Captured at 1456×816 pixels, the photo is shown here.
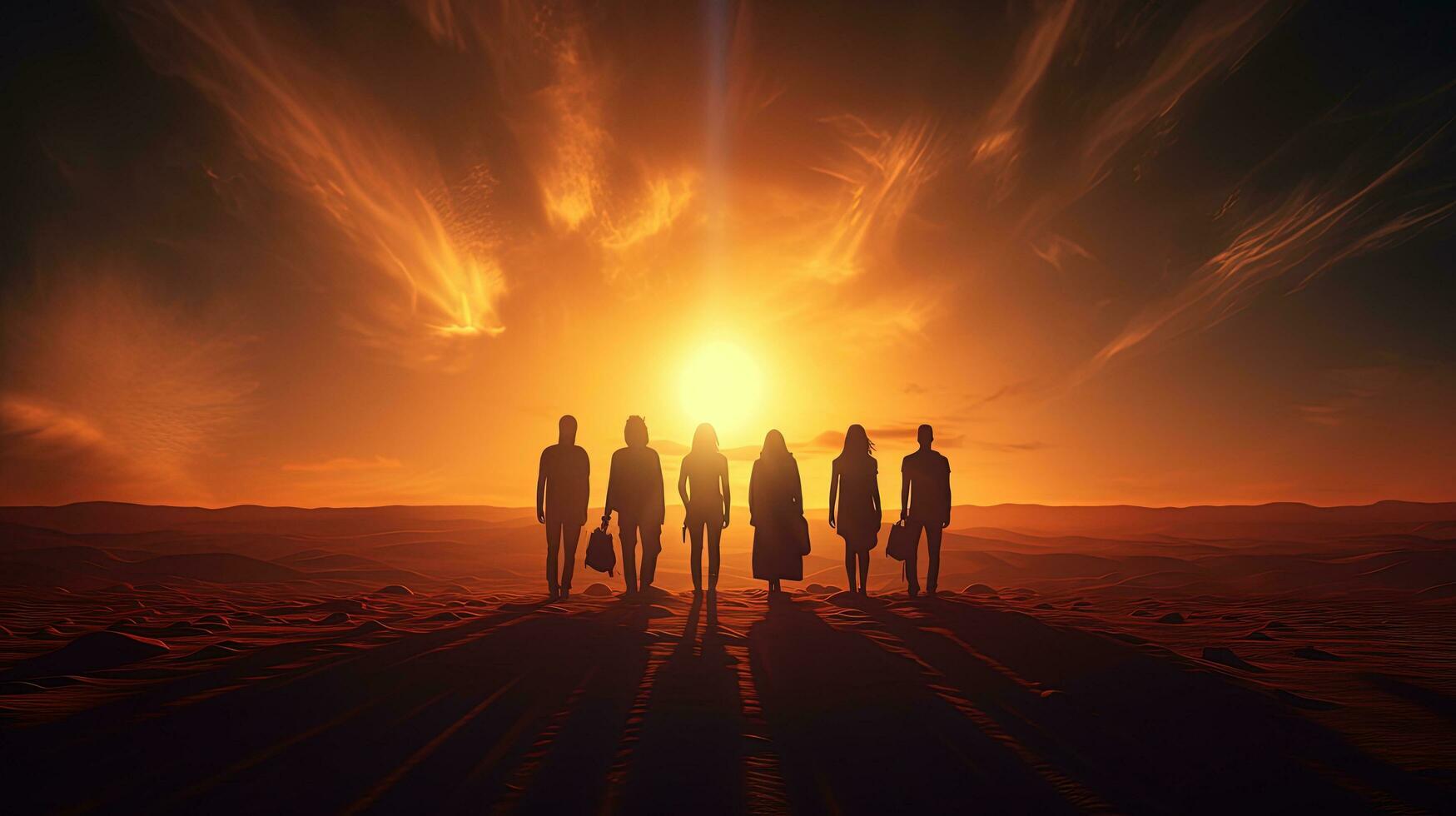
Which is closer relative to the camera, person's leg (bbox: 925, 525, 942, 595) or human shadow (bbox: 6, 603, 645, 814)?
human shadow (bbox: 6, 603, 645, 814)

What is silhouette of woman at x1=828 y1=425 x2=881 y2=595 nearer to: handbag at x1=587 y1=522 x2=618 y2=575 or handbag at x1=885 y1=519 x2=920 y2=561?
handbag at x1=885 y1=519 x2=920 y2=561

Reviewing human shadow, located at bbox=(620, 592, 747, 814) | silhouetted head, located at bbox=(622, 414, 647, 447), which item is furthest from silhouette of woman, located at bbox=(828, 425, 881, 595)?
human shadow, located at bbox=(620, 592, 747, 814)

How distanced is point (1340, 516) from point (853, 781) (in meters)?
122

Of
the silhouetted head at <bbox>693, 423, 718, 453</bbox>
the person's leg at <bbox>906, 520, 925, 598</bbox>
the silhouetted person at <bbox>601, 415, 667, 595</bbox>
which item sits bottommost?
the person's leg at <bbox>906, 520, 925, 598</bbox>

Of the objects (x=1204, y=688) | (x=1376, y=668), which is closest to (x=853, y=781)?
(x=1204, y=688)

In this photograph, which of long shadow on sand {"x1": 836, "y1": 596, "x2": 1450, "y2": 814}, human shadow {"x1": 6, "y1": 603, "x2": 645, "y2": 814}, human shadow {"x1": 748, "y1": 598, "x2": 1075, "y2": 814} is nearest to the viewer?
human shadow {"x1": 6, "y1": 603, "x2": 645, "y2": 814}

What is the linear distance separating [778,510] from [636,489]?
229cm

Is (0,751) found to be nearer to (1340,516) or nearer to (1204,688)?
(1204,688)

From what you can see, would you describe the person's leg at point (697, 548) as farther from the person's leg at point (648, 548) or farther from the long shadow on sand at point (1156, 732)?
the long shadow on sand at point (1156, 732)

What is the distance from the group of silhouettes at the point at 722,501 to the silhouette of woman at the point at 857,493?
1 centimetres

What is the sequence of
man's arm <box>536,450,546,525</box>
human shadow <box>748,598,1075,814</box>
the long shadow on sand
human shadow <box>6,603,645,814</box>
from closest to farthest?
human shadow <box>6,603,645,814</box>
human shadow <box>748,598,1075,814</box>
the long shadow on sand
man's arm <box>536,450,546,525</box>

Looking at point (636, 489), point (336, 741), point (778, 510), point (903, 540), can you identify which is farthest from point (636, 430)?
point (336, 741)

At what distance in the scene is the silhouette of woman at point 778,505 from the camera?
10516mm

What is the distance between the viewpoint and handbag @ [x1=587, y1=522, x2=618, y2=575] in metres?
10.2
